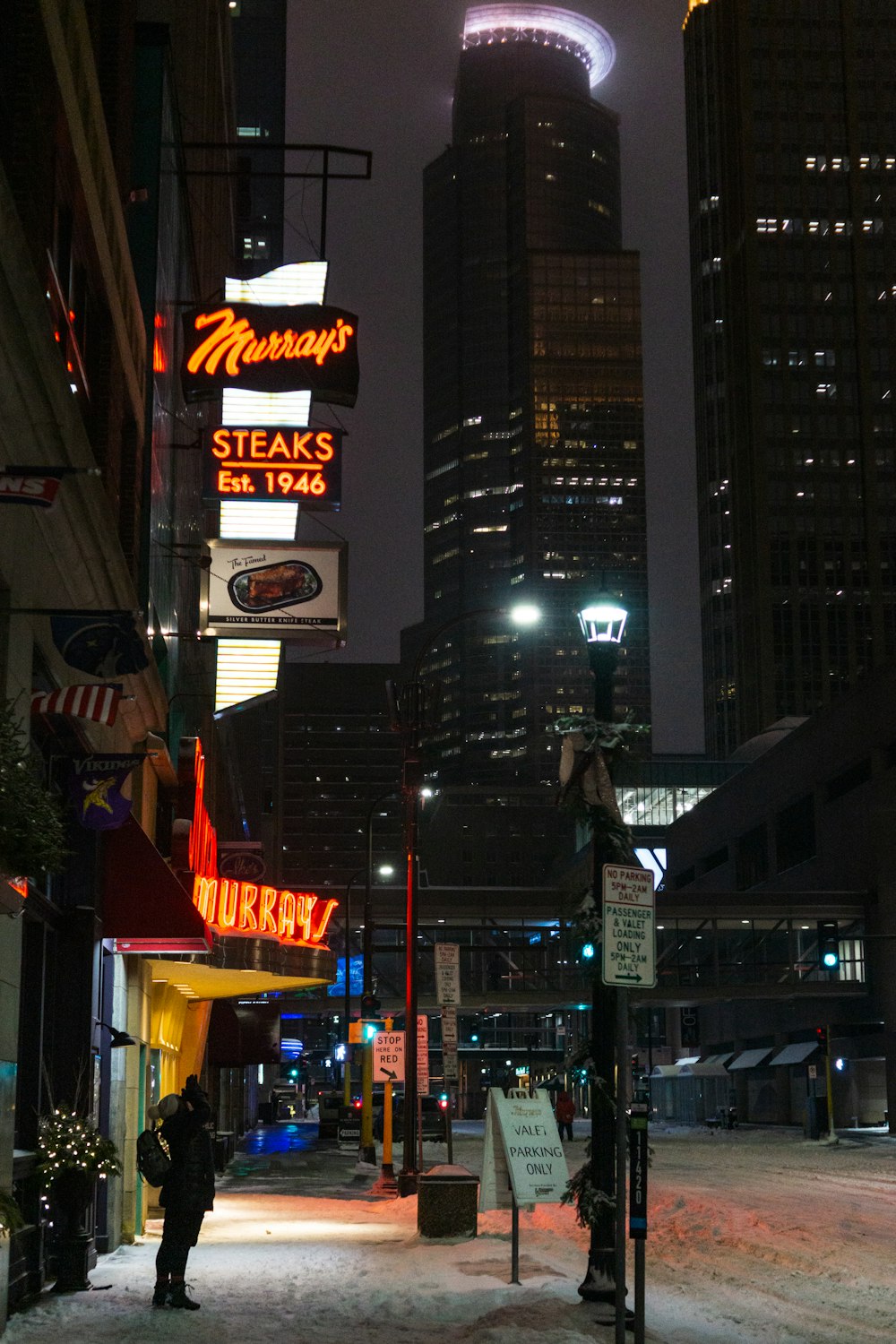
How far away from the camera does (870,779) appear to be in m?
71.1

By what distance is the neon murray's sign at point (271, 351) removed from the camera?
→ 24.6 metres

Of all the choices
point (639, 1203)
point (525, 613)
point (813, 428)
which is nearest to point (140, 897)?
point (525, 613)

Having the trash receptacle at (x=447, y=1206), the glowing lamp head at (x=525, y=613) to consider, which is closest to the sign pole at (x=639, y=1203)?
the trash receptacle at (x=447, y=1206)

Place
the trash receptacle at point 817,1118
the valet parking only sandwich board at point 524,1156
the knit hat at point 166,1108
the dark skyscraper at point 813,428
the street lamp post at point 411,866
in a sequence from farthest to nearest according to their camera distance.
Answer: the dark skyscraper at point 813,428
the trash receptacle at point 817,1118
the street lamp post at point 411,866
the valet parking only sandwich board at point 524,1156
the knit hat at point 166,1108

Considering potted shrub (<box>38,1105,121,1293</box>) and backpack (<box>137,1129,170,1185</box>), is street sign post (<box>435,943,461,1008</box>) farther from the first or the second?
backpack (<box>137,1129,170,1185</box>)

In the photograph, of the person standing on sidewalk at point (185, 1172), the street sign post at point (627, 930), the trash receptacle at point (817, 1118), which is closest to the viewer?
the street sign post at point (627, 930)

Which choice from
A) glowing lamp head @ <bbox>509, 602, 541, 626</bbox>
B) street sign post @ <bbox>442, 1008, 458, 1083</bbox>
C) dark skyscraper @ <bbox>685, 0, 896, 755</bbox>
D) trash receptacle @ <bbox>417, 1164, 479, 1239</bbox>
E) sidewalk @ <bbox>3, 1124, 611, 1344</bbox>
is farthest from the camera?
dark skyscraper @ <bbox>685, 0, 896, 755</bbox>

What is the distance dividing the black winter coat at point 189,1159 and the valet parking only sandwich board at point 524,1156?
9.56 ft

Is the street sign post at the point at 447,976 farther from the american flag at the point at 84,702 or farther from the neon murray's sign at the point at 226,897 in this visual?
the american flag at the point at 84,702

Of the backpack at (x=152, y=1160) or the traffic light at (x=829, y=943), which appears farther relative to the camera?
the traffic light at (x=829, y=943)

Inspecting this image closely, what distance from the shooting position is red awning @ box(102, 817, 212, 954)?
60.8 feet

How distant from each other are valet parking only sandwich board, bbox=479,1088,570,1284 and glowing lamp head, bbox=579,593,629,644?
475cm

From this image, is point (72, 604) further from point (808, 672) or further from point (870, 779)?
point (808, 672)

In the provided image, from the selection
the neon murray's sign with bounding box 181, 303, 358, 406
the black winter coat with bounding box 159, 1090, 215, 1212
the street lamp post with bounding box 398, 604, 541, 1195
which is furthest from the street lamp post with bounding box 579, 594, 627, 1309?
the street lamp post with bounding box 398, 604, 541, 1195
